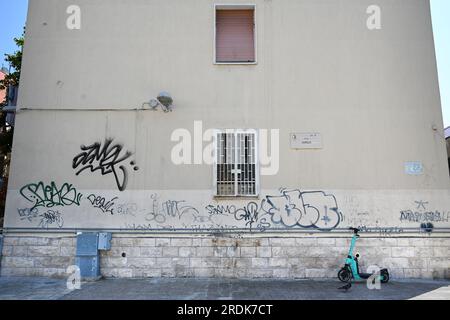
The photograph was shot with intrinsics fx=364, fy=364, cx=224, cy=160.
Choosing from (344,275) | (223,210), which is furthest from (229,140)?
(344,275)

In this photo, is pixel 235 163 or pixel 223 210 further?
pixel 235 163

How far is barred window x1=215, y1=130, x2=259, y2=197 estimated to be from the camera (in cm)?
802

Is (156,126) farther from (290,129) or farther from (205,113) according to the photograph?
(290,129)

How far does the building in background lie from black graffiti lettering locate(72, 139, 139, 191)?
0.03m

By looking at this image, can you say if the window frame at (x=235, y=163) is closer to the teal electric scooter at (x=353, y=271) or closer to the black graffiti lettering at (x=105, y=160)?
the black graffiti lettering at (x=105, y=160)

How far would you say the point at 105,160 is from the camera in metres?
8.16

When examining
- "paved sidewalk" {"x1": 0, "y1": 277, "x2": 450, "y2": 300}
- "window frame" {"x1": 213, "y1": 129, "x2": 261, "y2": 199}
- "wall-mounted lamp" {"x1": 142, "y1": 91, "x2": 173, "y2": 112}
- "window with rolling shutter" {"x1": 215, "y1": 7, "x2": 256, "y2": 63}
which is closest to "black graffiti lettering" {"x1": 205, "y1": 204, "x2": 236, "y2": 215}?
"window frame" {"x1": 213, "y1": 129, "x2": 261, "y2": 199}

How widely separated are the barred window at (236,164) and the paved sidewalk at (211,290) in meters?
1.93

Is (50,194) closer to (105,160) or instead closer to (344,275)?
(105,160)

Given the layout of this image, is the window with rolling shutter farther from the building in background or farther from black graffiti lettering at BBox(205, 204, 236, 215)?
black graffiti lettering at BBox(205, 204, 236, 215)

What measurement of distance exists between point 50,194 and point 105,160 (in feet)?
4.67

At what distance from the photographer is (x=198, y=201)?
8.00 metres


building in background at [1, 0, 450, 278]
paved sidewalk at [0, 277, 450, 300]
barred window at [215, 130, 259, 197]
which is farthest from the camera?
barred window at [215, 130, 259, 197]

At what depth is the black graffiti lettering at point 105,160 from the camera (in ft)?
26.7
